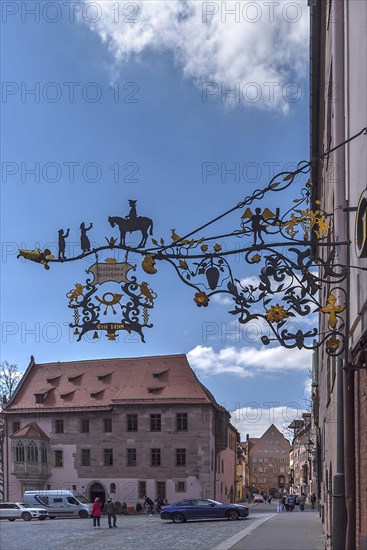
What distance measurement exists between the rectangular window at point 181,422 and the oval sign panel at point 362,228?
183 ft

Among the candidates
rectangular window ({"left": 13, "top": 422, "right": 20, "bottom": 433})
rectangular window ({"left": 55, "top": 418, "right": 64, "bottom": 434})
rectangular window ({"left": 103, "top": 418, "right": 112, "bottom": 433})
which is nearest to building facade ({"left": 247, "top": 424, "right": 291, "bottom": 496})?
rectangular window ({"left": 13, "top": 422, "right": 20, "bottom": 433})

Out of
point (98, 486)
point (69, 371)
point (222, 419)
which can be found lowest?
point (98, 486)

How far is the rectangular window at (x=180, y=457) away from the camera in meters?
59.2

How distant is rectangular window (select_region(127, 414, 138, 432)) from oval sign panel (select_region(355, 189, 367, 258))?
5739 cm

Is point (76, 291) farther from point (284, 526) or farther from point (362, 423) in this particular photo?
point (284, 526)

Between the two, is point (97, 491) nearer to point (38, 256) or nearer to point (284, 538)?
point (284, 538)

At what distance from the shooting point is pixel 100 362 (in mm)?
70062

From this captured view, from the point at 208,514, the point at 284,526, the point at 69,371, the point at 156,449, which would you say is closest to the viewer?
the point at 284,526

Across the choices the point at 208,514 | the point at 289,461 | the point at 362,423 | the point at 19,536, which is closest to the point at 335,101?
the point at 362,423

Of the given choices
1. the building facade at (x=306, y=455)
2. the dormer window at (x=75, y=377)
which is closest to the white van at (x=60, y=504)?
the building facade at (x=306, y=455)

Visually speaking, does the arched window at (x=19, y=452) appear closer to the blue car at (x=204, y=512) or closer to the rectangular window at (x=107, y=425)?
the rectangular window at (x=107, y=425)

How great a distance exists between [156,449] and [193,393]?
5.30 metres

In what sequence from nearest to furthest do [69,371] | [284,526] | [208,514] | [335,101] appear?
[335,101]
[284,526]
[208,514]
[69,371]

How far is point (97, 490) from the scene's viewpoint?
6069 centimetres
